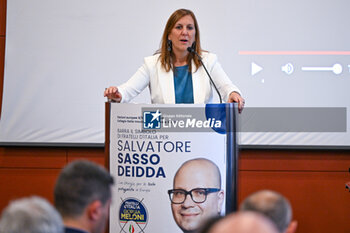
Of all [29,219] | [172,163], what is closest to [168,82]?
[172,163]

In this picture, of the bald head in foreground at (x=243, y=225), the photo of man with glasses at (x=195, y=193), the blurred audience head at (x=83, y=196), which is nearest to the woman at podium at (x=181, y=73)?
the photo of man with glasses at (x=195, y=193)

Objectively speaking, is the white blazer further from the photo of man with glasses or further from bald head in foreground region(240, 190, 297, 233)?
bald head in foreground region(240, 190, 297, 233)

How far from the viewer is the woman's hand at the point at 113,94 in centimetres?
272

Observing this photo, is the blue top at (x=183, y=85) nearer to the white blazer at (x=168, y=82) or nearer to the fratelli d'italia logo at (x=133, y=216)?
the white blazer at (x=168, y=82)

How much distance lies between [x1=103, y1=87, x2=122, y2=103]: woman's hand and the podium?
0.15 meters

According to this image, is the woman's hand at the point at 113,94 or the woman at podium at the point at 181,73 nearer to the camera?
the woman's hand at the point at 113,94

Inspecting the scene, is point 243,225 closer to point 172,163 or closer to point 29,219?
point 29,219

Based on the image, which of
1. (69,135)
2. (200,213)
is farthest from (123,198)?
(69,135)

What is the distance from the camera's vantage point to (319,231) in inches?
179

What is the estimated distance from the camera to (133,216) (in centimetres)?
260

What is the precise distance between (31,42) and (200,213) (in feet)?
8.93

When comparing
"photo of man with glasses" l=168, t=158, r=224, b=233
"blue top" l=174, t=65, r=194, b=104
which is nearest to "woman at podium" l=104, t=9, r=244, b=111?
"blue top" l=174, t=65, r=194, b=104

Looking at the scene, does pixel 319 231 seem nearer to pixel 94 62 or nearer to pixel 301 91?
pixel 301 91

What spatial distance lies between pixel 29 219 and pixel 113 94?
5.24ft
